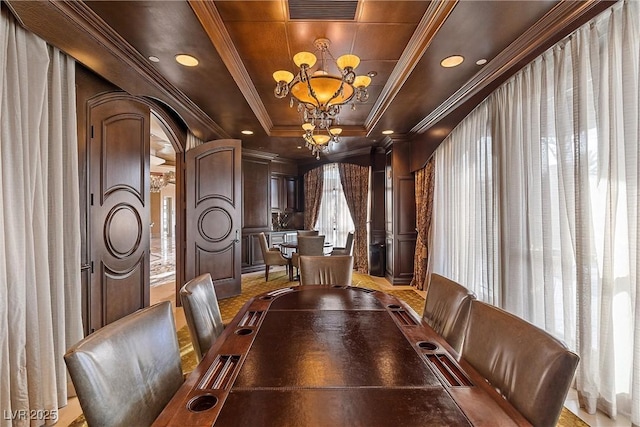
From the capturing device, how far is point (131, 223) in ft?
9.62

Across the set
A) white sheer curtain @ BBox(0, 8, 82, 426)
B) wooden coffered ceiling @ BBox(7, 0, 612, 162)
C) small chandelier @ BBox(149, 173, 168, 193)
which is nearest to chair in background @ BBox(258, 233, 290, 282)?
wooden coffered ceiling @ BBox(7, 0, 612, 162)

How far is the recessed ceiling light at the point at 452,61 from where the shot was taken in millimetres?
2512

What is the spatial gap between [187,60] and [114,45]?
520 mm

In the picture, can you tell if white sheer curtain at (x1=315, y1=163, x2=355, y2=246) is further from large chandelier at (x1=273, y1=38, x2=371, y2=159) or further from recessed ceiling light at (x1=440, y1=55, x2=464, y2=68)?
recessed ceiling light at (x1=440, y1=55, x2=464, y2=68)

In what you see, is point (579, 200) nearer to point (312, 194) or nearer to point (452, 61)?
point (452, 61)

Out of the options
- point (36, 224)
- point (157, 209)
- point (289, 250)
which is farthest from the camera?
point (157, 209)

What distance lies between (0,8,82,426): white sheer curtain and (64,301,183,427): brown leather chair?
123cm

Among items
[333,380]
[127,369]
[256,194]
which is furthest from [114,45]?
[256,194]

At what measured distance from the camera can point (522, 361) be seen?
1.03 m

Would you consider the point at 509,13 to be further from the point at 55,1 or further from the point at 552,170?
the point at 55,1

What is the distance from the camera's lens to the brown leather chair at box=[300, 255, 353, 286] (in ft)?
9.01

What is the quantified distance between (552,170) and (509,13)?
121cm

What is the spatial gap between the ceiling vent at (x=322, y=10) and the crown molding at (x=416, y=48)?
0.57 m

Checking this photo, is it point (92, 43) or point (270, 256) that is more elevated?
point (92, 43)
